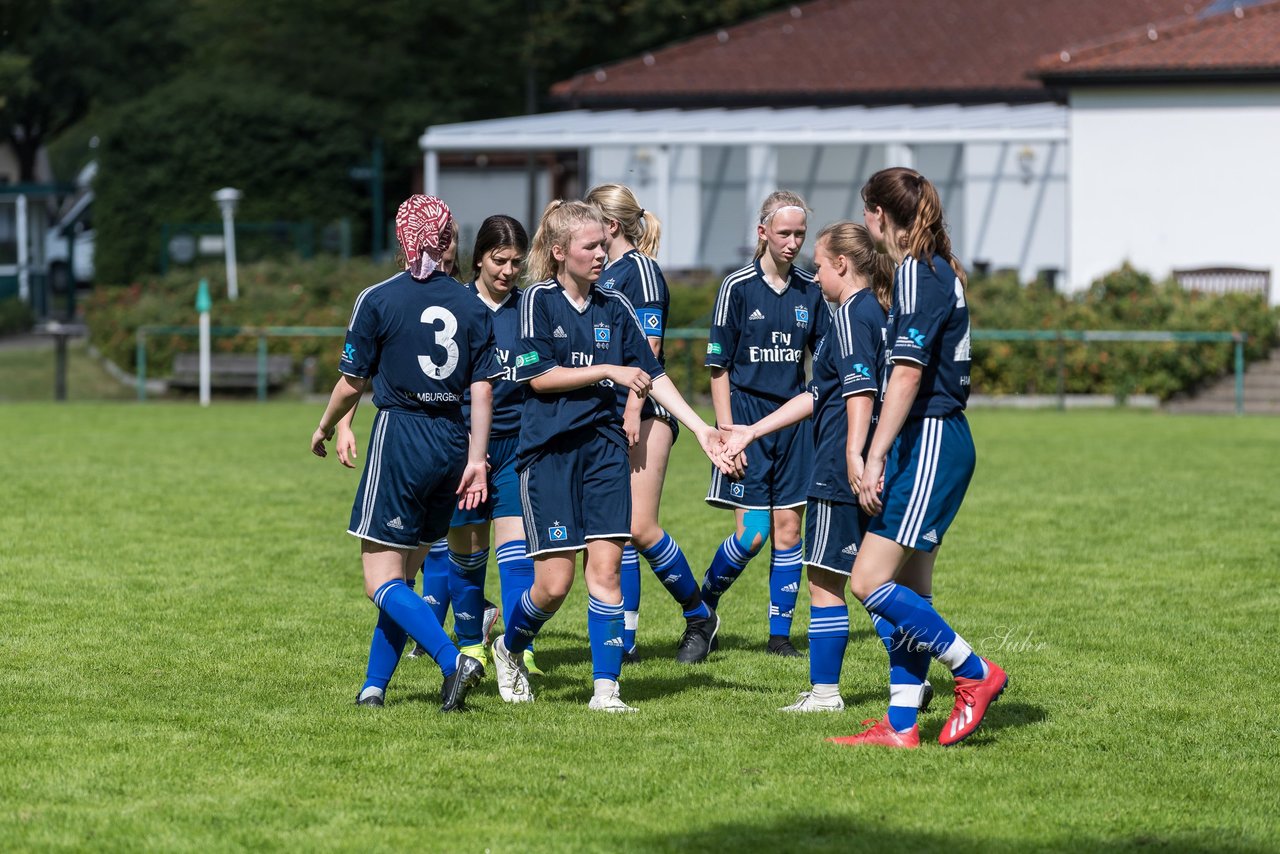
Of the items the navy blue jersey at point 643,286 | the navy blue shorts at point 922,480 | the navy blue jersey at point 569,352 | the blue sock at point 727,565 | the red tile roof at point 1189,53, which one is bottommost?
the blue sock at point 727,565

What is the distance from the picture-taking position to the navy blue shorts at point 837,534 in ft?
20.3

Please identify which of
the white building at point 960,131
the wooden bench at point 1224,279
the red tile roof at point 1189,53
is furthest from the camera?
the white building at point 960,131

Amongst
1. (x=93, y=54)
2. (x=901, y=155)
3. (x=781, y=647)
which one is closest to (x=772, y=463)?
(x=781, y=647)

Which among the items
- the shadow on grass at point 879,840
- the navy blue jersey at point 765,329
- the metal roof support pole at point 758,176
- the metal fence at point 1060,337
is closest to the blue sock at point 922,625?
the shadow on grass at point 879,840

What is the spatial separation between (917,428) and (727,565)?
91.1 inches

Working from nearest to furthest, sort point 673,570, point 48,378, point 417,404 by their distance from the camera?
point 417,404 < point 673,570 < point 48,378

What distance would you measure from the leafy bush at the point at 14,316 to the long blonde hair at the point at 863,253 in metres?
34.0

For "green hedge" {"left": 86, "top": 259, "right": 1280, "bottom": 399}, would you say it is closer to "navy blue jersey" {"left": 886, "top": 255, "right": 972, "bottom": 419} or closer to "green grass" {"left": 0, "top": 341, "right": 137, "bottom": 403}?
"green grass" {"left": 0, "top": 341, "right": 137, "bottom": 403}

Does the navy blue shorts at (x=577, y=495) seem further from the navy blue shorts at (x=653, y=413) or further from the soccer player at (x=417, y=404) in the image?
the navy blue shorts at (x=653, y=413)

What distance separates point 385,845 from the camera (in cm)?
486

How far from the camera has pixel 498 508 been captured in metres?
7.67


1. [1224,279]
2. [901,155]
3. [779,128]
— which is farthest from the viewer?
[901,155]

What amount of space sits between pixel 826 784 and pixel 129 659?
11.4 feet

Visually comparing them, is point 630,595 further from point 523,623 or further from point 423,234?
point 423,234
